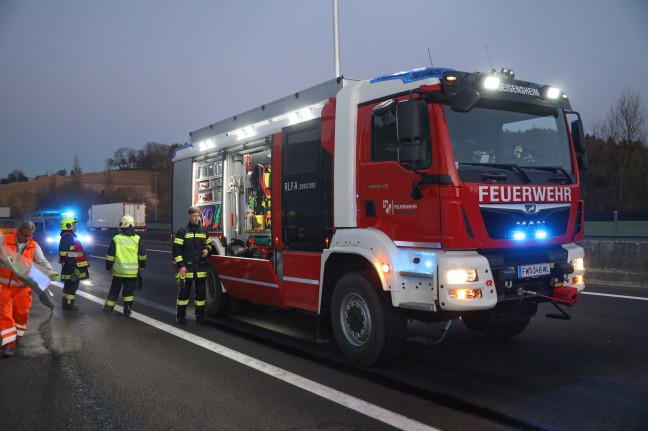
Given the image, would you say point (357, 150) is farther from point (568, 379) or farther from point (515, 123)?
point (568, 379)

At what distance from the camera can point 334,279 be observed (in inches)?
238

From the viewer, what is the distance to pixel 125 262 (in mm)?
9008

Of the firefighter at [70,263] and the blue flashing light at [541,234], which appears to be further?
the firefighter at [70,263]

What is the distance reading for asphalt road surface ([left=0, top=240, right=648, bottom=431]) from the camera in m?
4.12

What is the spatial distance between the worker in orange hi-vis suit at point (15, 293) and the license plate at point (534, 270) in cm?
532

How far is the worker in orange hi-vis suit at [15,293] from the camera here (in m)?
6.17

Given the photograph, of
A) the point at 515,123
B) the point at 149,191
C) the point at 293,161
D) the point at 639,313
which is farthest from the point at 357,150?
the point at 149,191

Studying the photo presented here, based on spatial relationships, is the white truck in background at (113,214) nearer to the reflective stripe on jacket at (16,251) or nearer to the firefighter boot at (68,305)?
the firefighter boot at (68,305)

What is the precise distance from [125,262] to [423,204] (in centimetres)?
586

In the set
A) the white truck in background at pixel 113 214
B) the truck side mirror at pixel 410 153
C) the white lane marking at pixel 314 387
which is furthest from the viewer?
the white truck in background at pixel 113 214

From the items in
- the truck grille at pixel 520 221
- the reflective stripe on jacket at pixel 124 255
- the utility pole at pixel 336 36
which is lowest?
the reflective stripe on jacket at pixel 124 255

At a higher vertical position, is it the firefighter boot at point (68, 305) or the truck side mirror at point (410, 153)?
the truck side mirror at point (410, 153)

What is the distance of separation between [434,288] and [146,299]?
7.47 meters

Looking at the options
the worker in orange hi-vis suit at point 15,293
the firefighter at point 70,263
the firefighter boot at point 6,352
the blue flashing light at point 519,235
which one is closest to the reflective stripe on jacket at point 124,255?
the firefighter at point 70,263
